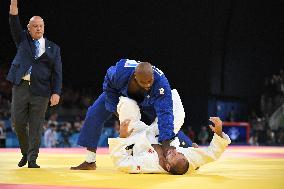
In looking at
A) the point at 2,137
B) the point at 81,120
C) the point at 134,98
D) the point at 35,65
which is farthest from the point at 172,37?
the point at 134,98

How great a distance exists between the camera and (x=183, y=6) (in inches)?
676

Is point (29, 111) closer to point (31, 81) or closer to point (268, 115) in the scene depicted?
point (31, 81)

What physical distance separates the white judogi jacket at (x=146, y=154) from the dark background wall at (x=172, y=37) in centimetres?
1330

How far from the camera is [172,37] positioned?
56.9ft

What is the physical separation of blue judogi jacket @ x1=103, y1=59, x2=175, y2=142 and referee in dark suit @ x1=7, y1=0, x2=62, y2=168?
0.67 metres

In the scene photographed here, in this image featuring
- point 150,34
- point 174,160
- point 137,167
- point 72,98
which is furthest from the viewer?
point 150,34

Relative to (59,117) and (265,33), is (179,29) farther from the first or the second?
(59,117)

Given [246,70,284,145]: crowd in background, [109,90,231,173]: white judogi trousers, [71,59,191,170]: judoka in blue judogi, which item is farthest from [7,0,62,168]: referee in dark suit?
[246,70,284,145]: crowd in background

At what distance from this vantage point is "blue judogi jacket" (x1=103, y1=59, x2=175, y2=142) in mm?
3848

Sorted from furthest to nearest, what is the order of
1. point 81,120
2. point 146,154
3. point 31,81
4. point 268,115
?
1. point 268,115
2. point 81,120
3. point 31,81
4. point 146,154

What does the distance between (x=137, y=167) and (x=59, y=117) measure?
36.5 feet

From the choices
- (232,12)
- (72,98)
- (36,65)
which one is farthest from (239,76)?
(36,65)

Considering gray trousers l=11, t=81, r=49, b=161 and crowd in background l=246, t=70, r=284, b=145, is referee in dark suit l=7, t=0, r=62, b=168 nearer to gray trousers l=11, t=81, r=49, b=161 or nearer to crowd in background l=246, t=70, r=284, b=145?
gray trousers l=11, t=81, r=49, b=161

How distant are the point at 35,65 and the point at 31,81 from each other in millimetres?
148
